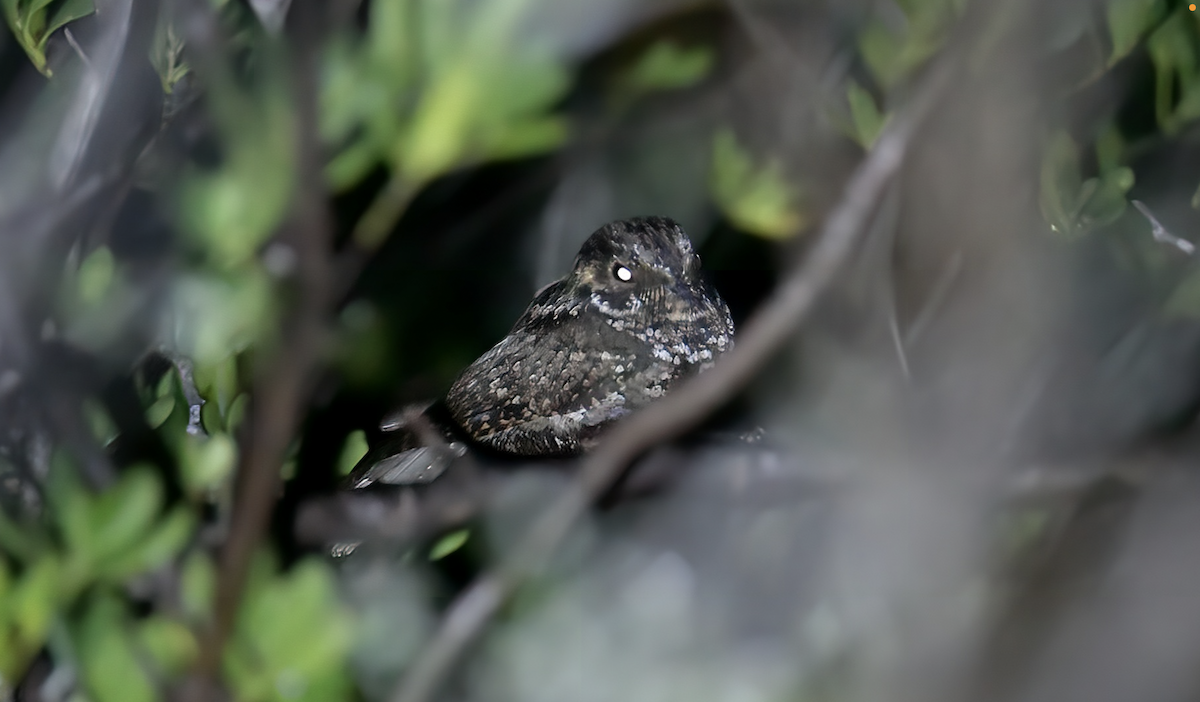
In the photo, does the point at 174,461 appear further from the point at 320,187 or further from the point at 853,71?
the point at 853,71

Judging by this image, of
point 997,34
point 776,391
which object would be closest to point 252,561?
point 776,391

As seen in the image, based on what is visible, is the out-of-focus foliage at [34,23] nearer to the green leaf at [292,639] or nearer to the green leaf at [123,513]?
the green leaf at [123,513]

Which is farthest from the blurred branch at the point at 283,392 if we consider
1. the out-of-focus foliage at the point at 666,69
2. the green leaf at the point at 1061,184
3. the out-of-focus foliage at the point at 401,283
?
the green leaf at the point at 1061,184

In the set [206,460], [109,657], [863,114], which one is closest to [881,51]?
[863,114]

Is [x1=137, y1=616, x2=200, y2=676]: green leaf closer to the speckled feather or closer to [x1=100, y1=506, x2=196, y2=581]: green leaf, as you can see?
[x1=100, y1=506, x2=196, y2=581]: green leaf

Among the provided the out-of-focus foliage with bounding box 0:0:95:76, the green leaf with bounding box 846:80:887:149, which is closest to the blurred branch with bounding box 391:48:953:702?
the green leaf with bounding box 846:80:887:149

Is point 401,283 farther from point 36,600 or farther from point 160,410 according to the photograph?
point 36,600
